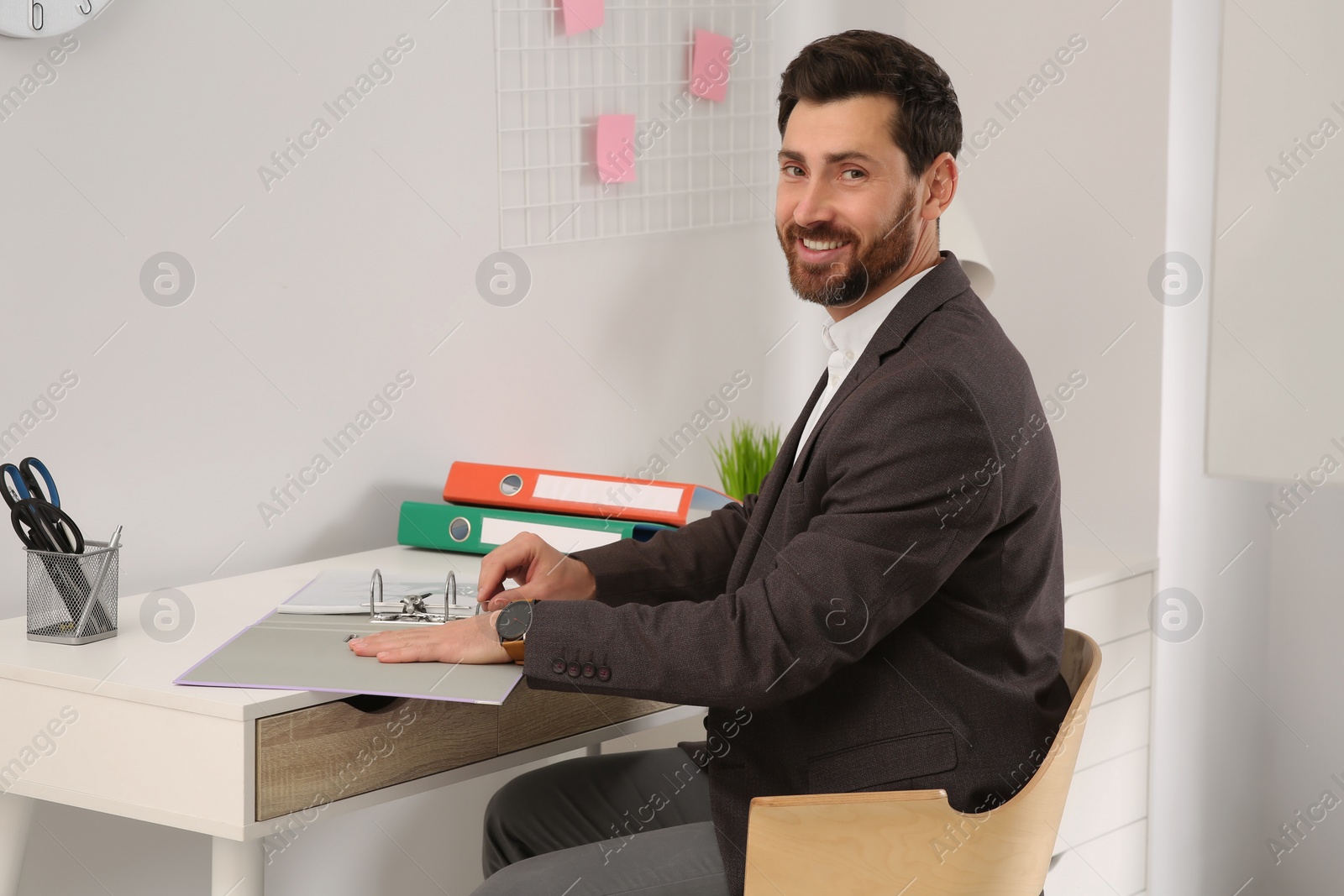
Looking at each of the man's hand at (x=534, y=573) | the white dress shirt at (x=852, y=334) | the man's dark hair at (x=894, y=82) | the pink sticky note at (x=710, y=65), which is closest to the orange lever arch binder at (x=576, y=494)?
the man's hand at (x=534, y=573)

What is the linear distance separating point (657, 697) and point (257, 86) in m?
1.05

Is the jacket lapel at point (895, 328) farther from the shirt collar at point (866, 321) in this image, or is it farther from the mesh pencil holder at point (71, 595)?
the mesh pencil holder at point (71, 595)

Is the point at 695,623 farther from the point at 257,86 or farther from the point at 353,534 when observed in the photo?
the point at 257,86

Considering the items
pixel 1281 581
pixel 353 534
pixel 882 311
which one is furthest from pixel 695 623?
pixel 1281 581

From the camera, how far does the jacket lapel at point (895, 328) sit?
1291 millimetres

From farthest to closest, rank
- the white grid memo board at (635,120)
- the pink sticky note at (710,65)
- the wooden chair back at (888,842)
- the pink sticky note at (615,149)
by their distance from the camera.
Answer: the pink sticky note at (710,65) → the pink sticky note at (615,149) → the white grid memo board at (635,120) → the wooden chair back at (888,842)

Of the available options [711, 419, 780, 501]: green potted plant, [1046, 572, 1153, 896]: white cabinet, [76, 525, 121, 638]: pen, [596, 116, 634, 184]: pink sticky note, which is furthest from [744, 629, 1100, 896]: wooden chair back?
[596, 116, 634, 184]: pink sticky note

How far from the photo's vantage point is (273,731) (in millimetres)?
1159

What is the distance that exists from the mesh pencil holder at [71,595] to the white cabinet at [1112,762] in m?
1.36

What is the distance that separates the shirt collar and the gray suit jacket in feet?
0.21

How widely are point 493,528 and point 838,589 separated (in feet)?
2.64

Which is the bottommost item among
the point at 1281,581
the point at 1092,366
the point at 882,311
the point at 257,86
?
the point at 1281,581

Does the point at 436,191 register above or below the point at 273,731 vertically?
above

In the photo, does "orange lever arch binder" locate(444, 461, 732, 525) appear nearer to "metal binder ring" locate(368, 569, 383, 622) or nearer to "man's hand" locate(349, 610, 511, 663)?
"metal binder ring" locate(368, 569, 383, 622)
